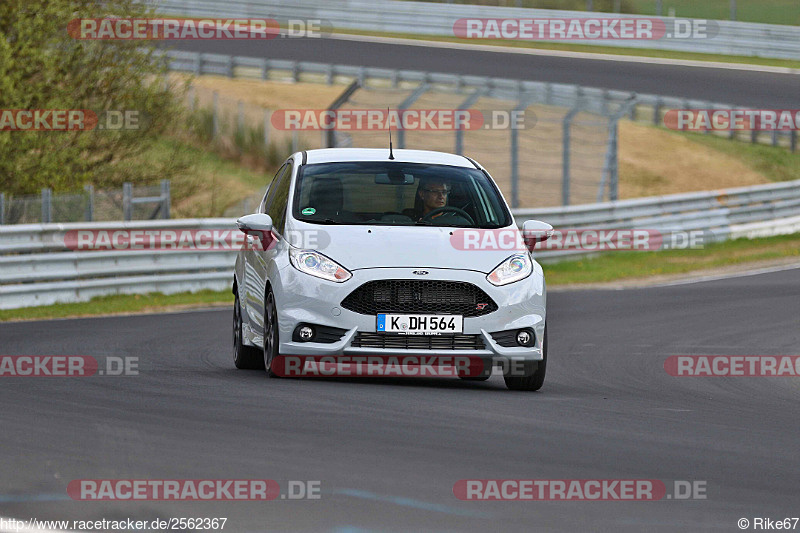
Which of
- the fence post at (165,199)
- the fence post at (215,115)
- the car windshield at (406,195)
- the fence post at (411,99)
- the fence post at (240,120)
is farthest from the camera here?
the fence post at (215,115)

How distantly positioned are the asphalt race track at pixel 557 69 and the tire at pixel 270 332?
91.7 ft

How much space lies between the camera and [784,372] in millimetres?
12664

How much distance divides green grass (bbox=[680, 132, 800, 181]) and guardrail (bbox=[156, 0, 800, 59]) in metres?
5.30

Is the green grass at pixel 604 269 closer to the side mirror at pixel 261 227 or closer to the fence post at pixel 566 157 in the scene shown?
the fence post at pixel 566 157

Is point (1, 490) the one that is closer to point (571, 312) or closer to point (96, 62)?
point (571, 312)

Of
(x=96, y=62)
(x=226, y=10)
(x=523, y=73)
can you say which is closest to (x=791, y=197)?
(x=523, y=73)

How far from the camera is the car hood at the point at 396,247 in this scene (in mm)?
9867

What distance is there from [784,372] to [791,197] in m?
17.4

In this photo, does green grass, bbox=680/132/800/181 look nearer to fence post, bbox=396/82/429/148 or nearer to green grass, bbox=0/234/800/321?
green grass, bbox=0/234/800/321

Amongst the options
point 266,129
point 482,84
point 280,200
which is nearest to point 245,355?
point 280,200

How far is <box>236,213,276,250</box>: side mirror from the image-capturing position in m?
10.6

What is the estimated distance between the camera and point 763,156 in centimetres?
3791

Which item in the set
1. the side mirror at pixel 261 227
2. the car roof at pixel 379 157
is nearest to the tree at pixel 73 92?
the car roof at pixel 379 157

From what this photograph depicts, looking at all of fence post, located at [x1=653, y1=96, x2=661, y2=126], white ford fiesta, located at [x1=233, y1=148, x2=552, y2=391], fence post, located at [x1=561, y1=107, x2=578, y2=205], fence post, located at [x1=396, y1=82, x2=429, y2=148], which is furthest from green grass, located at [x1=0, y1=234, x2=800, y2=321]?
white ford fiesta, located at [x1=233, y1=148, x2=552, y2=391]
